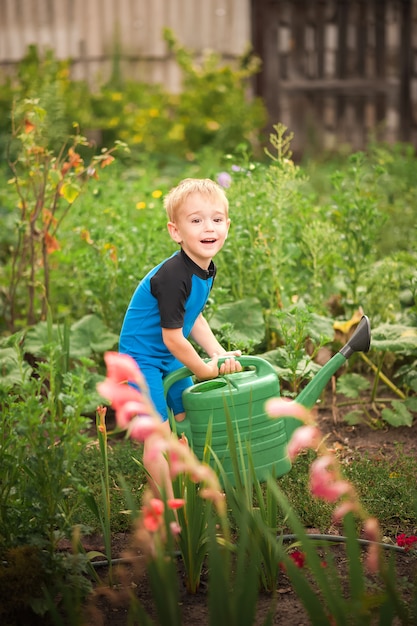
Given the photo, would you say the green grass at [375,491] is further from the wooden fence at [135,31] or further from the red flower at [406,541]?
the wooden fence at [135,31]

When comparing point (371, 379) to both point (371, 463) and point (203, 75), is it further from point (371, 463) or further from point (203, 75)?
point (203, 75)

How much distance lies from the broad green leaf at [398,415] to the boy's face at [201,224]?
114cm

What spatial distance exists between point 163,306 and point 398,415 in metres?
1.25

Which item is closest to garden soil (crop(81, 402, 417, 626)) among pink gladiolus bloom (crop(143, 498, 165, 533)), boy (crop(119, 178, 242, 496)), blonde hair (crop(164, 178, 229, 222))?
pink gladiolus bloom (crop(143, 498, 165, 533))

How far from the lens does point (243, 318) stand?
3514 millimetres

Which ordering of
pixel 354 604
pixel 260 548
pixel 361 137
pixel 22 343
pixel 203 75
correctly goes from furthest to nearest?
1. pixel 361 137
2. pixel 203 75
3. pixel 22 343
4. pixel 260 548
5. pixel 354 604

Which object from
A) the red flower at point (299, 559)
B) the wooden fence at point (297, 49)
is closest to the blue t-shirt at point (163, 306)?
the red flower at point (299, 559)

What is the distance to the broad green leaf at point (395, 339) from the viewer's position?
3.11 meters

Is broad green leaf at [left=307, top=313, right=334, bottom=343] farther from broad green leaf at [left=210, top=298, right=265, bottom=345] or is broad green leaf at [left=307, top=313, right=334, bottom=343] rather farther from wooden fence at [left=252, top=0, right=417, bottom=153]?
wooden fence at [left=252, top=0, right=417, bottom=153]

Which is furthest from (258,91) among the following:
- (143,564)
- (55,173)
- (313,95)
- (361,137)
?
(143,564)

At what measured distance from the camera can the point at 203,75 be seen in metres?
9.07

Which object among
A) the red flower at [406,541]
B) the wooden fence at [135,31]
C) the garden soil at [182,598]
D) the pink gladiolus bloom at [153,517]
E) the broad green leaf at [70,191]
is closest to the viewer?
the pink gladiolus bloom at [153,517]

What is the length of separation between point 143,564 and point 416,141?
844cm

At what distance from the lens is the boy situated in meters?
2.47
